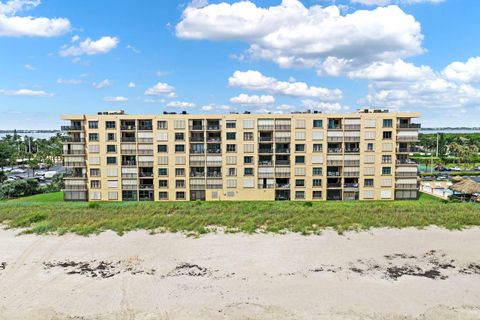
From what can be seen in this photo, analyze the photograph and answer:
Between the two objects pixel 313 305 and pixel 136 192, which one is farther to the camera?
pixel 136 192

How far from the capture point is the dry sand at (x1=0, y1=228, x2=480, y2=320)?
81.0ft

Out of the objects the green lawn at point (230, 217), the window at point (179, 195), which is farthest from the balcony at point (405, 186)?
the window at point (179, 195)

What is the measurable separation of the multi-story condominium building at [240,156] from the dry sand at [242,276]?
87.1 feet

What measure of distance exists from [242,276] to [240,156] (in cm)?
3984

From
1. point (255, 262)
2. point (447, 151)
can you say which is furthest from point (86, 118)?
point (447, 151)

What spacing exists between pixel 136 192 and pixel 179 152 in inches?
459

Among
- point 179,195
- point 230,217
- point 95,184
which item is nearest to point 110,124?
point 95,184

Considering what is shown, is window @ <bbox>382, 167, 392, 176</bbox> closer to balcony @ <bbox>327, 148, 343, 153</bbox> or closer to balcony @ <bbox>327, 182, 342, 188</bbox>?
balcony @ <bbox>327, 182, 342, 188</bbox>

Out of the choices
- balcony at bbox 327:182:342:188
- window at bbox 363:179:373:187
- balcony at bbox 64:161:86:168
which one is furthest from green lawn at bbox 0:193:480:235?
window at bbox 363:179:373:187

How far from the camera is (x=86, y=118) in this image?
68125mm

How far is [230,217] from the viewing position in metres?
49.4

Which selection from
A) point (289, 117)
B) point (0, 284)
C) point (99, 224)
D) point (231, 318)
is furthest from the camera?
point (289, 117)

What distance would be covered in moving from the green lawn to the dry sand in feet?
10.5

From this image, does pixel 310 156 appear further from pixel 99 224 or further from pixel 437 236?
pixel 99 224
